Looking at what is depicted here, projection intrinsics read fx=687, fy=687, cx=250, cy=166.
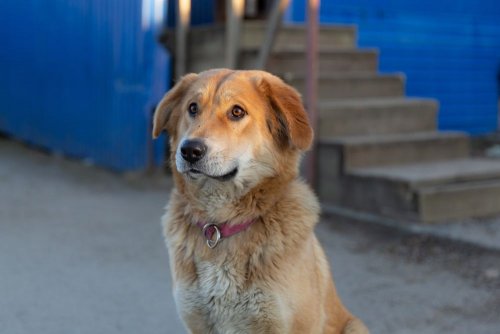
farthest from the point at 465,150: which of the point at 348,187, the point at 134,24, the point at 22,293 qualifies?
the point at 22,293

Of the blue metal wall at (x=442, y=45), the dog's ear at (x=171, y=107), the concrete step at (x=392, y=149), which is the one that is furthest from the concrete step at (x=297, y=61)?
the dog's ear at (x=171, y=107)

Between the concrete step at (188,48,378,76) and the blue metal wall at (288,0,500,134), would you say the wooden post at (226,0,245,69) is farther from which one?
the blue metal wall at (288,0,500,134)

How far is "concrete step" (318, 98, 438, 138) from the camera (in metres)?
7.54

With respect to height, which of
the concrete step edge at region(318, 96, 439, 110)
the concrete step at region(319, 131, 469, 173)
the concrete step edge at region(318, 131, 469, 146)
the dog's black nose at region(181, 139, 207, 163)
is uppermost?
the dog's black nose at region(181, 139, 207, 163)

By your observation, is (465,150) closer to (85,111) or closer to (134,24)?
(134,24)

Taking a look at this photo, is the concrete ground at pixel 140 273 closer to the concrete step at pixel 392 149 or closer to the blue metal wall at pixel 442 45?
the concrete step at pixel 392 149

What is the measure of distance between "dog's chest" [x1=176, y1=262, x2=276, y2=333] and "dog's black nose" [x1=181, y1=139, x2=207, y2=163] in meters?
0.52

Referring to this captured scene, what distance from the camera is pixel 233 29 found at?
8172 millimetres

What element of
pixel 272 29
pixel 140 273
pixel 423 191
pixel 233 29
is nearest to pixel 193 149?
pixel 140 273

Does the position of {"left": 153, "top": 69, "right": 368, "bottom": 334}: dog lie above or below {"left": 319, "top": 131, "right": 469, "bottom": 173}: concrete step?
above

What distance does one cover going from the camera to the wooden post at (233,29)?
26.4 ft

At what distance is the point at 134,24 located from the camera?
8.77m

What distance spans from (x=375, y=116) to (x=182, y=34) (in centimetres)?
277

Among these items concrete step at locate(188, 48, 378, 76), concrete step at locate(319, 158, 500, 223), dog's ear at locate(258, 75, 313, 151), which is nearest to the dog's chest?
dog's ear at locate(258, 75, 313, 151)
